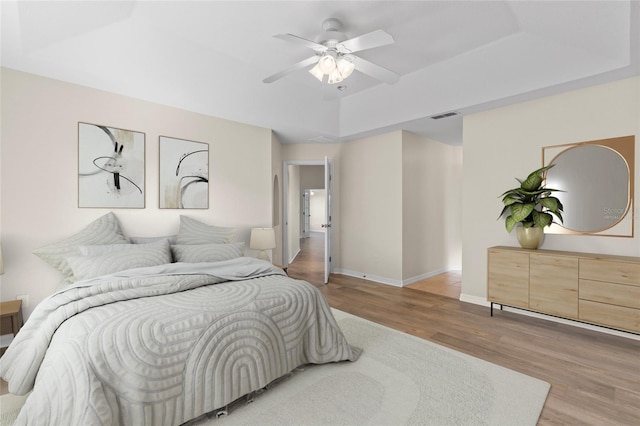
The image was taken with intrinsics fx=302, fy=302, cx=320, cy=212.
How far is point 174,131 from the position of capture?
12.0 feet

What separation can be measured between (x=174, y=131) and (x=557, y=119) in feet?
14.4

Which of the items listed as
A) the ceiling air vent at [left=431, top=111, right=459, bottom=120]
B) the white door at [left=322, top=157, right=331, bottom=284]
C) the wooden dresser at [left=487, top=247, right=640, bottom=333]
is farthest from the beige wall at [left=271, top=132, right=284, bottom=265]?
the wooden dresser at [left=487, top=247, right=640, bottom=333]

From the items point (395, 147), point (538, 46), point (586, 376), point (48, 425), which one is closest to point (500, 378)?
point (586, 376)

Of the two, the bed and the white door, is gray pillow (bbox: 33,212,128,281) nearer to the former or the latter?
the bed

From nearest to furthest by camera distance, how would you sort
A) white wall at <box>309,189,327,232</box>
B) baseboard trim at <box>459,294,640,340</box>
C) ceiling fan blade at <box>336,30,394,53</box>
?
1. ceiling fan blade at <box>336,30,394,53</box>
2. baseboard trim at <box>459,294,640,340</box>
3. white wall at <box>309,189,327,232</box>

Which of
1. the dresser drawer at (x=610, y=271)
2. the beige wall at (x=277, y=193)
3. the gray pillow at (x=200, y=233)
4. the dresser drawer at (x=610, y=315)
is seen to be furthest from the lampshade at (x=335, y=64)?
the dresser drawer at (x=610, y=315)

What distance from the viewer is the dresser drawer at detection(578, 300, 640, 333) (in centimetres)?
265

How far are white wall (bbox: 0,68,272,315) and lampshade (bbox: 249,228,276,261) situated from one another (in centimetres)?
94

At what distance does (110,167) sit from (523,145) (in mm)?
4649

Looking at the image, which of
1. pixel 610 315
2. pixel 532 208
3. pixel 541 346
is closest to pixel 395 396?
pixel 541 346

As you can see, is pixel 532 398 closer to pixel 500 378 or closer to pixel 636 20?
pixel 500 378

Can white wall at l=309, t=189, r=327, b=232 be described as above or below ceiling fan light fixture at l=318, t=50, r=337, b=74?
below

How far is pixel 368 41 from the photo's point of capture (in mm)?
2334

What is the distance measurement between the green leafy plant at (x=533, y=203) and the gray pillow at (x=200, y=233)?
10.9ft
